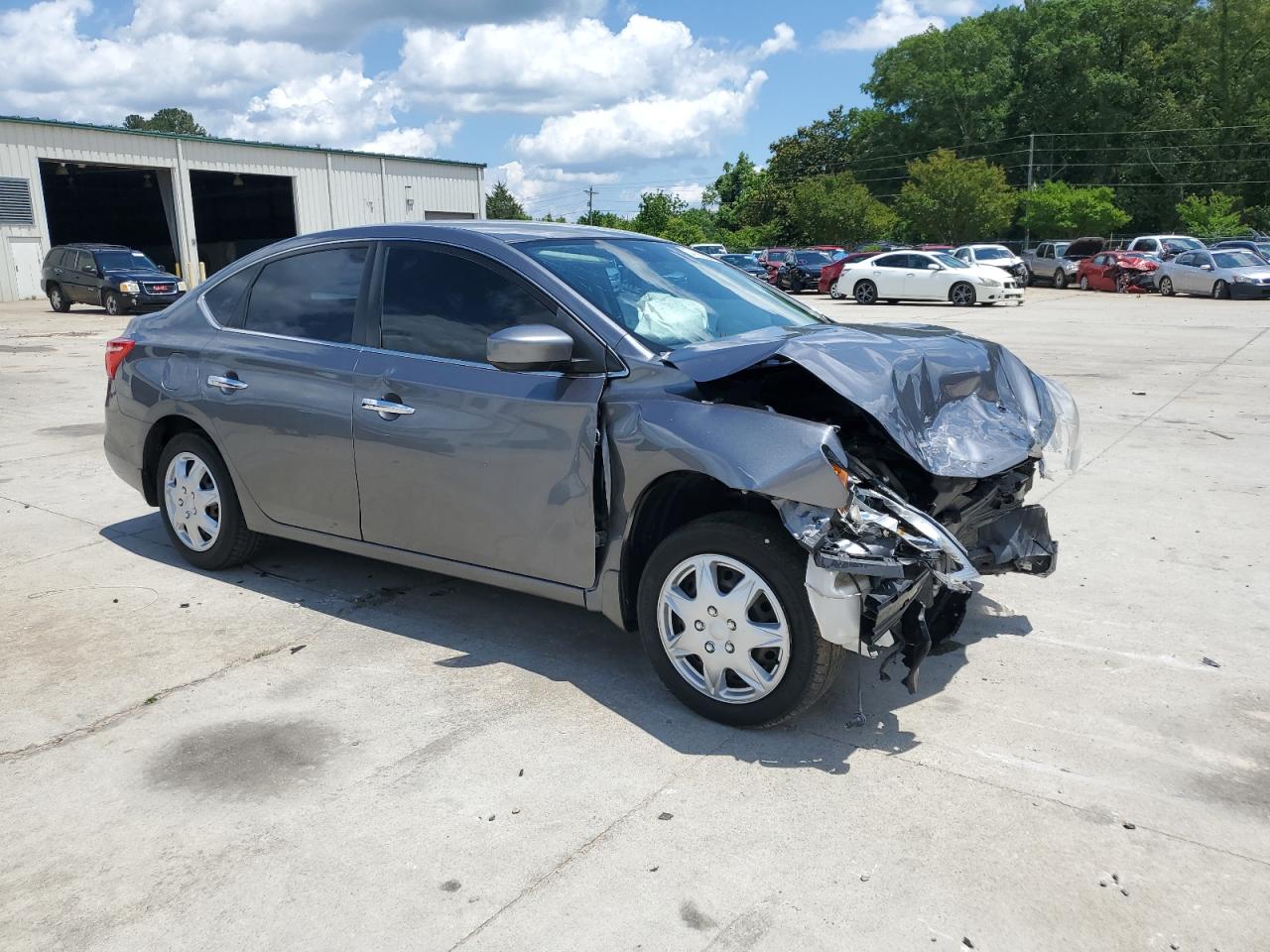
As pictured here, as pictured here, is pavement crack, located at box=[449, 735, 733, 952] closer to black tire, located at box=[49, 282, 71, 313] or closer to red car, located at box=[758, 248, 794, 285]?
black tire, located at box=[49, 282, 71, 313]

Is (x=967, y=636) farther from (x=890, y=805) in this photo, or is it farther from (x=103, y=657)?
(x=103, y=657)

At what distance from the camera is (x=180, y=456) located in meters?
5.53

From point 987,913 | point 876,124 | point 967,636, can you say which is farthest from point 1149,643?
point 876,124

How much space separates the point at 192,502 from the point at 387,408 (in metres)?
1.67

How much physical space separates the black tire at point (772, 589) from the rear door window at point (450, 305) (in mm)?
937

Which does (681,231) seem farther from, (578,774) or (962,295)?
(578,774)

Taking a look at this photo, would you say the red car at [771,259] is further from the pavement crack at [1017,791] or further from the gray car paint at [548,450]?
the pavement crack at [1017,791]

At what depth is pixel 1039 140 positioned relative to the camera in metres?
75.2

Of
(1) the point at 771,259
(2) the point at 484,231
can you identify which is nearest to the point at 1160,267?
(1) the point at 771,259

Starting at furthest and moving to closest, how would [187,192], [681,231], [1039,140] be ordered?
[1039,140], [681,231], [187,192]

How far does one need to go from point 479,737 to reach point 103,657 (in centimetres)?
192

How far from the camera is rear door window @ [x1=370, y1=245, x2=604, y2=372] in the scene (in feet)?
14.1

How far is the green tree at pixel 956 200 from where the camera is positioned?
5569 cm

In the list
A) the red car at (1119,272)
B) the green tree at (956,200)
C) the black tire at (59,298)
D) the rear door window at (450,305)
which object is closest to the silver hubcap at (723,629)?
the rear door window at (450,305)
